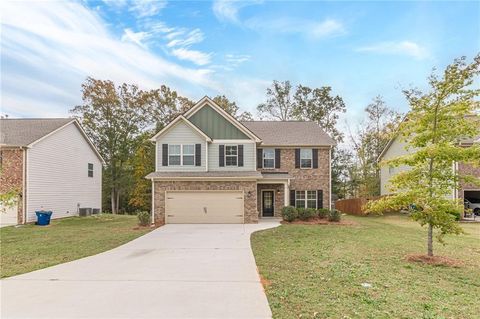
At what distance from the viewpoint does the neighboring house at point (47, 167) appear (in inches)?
735

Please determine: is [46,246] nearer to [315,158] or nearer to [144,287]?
[144,287]

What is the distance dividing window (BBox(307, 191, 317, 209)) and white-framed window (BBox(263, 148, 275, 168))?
10.5 feet

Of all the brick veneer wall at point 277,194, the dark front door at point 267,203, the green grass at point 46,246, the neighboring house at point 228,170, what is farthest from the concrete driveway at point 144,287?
the dark front door at point 267,203

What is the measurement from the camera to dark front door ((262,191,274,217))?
69.5 ft

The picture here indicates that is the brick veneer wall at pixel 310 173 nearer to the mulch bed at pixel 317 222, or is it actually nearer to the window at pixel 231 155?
the window at pixel 231 155

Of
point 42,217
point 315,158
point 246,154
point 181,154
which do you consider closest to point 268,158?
point 246,154

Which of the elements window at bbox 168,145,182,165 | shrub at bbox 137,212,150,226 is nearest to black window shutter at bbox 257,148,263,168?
window at bbox 168,145,182,165

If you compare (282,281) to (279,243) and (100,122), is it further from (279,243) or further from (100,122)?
(100,122)

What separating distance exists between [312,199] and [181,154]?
945 centimetres

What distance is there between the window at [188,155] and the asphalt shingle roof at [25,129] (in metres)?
9.37

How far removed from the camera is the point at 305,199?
21.5 m

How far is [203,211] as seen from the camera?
59.5 feet

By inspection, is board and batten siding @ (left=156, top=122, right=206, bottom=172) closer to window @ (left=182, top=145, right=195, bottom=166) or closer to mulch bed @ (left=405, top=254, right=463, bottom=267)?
window @ (left=182, top=145, right=195, bottom=166)

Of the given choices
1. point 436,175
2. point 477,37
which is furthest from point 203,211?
point 477,37
